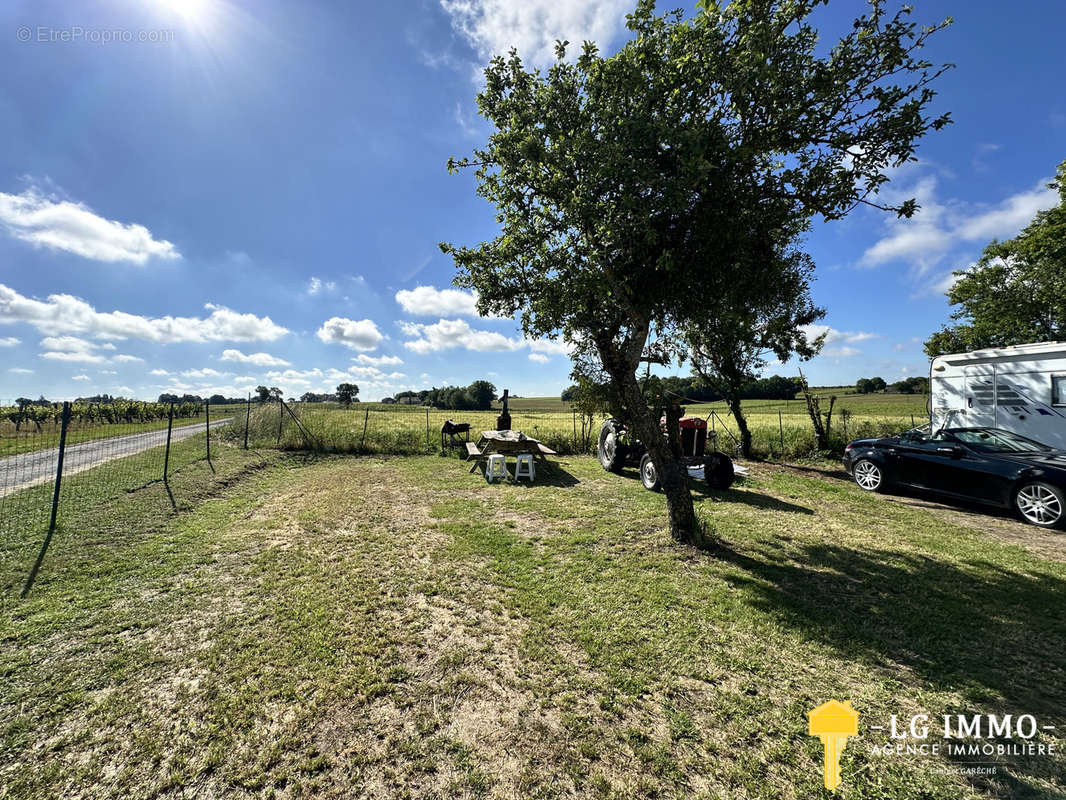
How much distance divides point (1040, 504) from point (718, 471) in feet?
15.8

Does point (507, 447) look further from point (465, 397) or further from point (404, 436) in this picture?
point (465, 397)

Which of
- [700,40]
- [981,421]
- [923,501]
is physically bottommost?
[923,501]

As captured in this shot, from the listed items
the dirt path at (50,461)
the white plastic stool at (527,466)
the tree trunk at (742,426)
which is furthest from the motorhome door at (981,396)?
the dirt path at (50,461)

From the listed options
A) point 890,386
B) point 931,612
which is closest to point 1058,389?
point 931,612

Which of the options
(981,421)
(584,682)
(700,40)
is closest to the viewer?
(584,682)

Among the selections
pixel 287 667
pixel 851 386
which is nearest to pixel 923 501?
pixel 287 667

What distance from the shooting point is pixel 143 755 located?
221 centimetres

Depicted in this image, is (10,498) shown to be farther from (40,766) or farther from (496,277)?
(496,277)

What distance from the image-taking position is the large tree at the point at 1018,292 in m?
15.7

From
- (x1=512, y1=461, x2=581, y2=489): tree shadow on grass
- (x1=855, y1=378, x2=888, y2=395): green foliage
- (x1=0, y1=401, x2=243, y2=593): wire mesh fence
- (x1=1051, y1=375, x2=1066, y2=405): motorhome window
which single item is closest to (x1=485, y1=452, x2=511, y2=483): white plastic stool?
(x1=512, y1=461, x2=581, y2=489): tree shadow on grass

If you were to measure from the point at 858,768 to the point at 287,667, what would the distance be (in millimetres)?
3757

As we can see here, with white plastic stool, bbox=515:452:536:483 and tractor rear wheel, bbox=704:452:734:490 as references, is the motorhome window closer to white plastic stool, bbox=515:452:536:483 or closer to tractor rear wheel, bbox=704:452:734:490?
tractor rear wheel, bbox=704:452:734:490

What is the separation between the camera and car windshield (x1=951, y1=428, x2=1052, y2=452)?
720cm

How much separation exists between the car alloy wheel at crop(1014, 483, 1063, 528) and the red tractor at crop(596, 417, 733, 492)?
444cm
